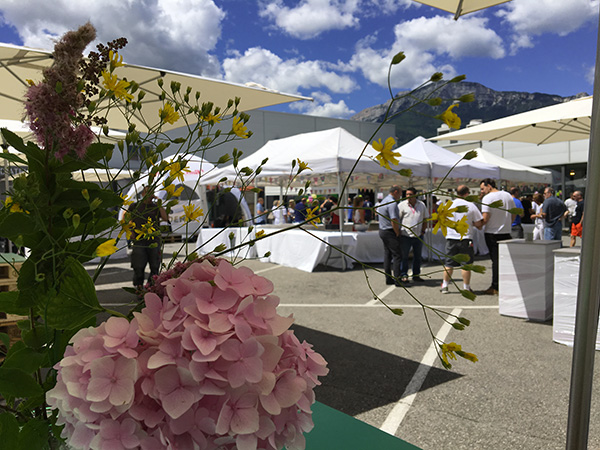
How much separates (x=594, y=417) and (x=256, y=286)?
3.28m

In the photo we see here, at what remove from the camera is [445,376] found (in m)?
3.59

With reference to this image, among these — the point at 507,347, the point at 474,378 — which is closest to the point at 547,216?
the point at 507,347

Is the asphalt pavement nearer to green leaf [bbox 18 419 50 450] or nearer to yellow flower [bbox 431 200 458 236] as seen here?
yellow flower [bbox 431 200 458 236]

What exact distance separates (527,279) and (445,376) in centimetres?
235

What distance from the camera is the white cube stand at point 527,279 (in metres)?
5.16

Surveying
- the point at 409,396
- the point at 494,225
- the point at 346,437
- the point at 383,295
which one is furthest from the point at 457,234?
the point at 346,437

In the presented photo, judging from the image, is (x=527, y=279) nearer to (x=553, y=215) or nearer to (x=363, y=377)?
(x=363, y=377)

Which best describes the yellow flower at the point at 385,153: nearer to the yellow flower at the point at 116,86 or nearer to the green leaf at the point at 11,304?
the yellow flower at the point at 116,86

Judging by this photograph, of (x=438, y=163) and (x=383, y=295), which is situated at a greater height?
(x=438, y=163)

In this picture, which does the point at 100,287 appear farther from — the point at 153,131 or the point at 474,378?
the point at 153,131

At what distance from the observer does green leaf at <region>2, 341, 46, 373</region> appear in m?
0.61

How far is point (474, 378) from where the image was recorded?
3.53m

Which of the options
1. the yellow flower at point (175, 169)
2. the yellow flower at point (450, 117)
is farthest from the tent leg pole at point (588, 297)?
the yellow flower at point (175, 169)

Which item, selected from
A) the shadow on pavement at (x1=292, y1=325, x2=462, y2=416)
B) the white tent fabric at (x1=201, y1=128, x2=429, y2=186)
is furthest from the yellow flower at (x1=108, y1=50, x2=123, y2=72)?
the white tent fabric at (x1=201, y1=128, x2=429, y2=186)
